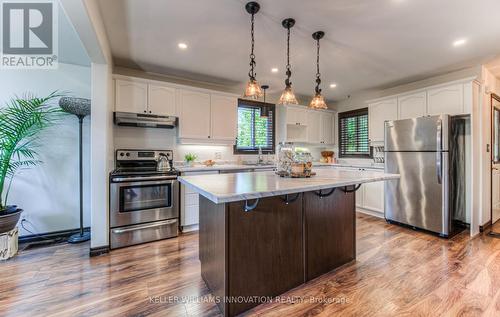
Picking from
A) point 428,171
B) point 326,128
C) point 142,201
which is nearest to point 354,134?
point 326,128

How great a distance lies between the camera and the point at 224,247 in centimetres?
164

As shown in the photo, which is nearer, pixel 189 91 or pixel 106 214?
pixel 106 214

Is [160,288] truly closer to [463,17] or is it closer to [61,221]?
[61,221]

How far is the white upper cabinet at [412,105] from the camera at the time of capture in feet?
12.2

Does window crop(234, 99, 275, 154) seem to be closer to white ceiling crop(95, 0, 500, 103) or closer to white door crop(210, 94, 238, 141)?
white door crop(210, 94, 238, 141)

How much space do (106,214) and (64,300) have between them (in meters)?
1.06

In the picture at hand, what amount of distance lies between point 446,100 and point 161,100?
4.37m

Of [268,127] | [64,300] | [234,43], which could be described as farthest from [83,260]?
[268,127]

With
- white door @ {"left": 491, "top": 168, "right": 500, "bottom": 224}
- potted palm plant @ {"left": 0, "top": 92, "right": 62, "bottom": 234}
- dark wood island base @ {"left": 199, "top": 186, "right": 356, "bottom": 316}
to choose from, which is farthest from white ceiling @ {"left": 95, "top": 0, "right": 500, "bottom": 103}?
white door @ {"left": 491, "top": 168, "right": 500, "bottom": 224}

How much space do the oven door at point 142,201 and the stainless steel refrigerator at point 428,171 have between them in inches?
138

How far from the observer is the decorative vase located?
245cm

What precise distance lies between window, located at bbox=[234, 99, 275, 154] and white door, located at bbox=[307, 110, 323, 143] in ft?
2.80

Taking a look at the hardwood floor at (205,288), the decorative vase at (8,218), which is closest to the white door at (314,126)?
the hardwood floor at (205,288)

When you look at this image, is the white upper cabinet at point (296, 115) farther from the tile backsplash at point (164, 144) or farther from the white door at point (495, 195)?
the white door at point (495, 195)
